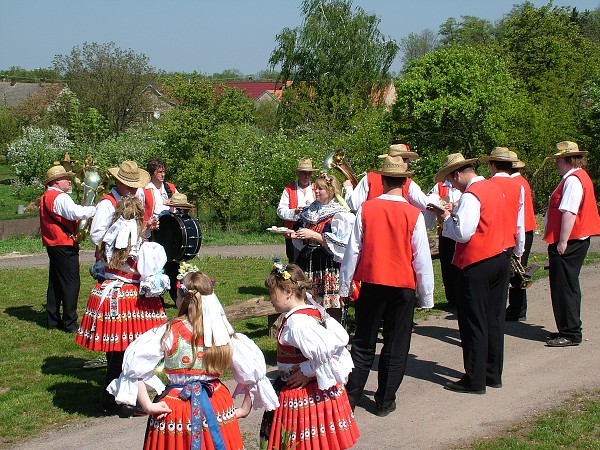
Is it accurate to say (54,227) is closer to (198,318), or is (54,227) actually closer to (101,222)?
(101,222)

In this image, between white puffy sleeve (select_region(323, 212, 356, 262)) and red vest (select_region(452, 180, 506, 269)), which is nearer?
red vest (select_region(452, 180, 506, 269))

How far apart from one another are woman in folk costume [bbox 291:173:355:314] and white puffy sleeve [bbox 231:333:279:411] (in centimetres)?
273

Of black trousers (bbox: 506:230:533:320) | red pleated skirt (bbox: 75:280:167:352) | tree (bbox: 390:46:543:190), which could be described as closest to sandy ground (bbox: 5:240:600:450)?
black trousers (bbox: 506:230:533:320)

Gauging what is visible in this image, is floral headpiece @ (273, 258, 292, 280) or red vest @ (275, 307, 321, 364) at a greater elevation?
floral headpiece @ (273, 258, 292, 280)

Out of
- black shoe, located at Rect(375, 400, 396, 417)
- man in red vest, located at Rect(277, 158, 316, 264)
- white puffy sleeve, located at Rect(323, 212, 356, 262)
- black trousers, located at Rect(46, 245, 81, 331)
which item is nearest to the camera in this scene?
black shoe, located at Rect(375, 400, 396, 417)

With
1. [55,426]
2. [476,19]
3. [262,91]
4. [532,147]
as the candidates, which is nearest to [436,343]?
[55,426]

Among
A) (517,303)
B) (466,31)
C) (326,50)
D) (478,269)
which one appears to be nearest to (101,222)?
(478,269)

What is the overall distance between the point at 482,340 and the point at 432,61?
13.7m

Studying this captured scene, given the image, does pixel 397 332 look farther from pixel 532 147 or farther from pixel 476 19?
pixel 476 19

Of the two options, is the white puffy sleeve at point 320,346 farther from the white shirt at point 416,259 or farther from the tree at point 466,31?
the tree at point 466,31

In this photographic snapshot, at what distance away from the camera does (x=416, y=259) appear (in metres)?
5.70

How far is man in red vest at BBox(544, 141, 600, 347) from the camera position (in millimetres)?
7348

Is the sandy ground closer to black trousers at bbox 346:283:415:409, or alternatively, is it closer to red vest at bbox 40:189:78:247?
black trousers at bbox 346:283:415:409

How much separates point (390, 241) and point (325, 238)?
133 cm
